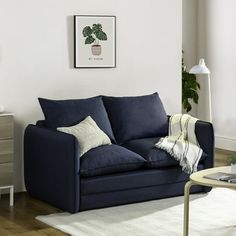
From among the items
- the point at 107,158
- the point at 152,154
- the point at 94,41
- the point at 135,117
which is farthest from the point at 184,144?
the point at 94,41

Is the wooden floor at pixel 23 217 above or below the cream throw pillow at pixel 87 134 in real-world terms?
below

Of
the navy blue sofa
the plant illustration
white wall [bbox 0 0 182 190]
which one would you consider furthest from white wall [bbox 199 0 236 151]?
the navy blue sofa

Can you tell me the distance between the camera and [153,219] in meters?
5.23

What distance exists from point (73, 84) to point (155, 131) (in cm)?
91

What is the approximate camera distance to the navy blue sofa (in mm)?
5375

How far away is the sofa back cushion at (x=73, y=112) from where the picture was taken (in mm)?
5801

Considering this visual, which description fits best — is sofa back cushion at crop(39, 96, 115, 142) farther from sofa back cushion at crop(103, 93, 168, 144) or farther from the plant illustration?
the plant illustration

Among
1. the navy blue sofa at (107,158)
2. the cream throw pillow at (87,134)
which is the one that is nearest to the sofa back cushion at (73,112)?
the navy blue sofa at (107,158)

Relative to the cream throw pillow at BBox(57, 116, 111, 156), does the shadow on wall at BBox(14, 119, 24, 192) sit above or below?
below

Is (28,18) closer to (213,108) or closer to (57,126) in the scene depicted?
(57,126)

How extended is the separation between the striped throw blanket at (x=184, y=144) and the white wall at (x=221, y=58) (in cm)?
234

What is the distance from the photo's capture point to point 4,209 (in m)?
5.59

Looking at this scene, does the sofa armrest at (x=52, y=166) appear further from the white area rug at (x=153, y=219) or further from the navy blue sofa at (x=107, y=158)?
the white area rug at (x=153, y=219)

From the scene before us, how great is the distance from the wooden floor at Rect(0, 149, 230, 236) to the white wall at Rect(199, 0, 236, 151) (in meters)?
3.28
